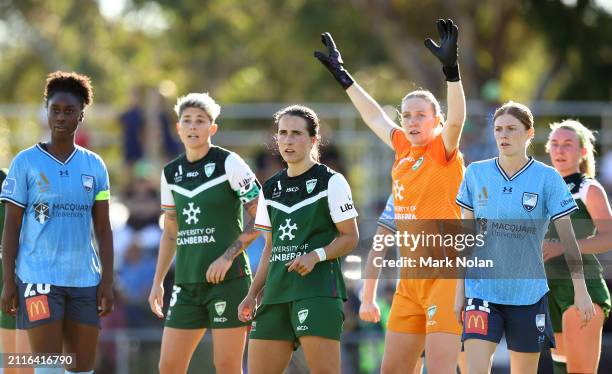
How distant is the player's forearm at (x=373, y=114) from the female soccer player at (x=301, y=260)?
77 cm

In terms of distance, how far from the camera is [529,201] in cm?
693

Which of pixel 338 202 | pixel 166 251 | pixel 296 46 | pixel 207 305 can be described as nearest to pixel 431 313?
pixel 338 202

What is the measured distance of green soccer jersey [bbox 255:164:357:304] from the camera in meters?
7.10

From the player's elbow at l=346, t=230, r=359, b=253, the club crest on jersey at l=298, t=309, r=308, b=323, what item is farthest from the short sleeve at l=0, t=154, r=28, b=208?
the player's elbow at l=346, t=230, r=359, b=253

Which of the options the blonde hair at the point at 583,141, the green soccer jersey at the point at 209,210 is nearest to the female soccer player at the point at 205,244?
the green soccer jersey at the point at 209,210

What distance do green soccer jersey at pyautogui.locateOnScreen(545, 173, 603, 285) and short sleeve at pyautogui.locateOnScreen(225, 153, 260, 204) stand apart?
2092 mm

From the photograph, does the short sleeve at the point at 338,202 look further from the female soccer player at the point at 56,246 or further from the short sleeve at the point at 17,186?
the short sleeve at the point at 17,186

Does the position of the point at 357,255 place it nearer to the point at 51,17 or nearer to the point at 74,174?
the point at 74,174

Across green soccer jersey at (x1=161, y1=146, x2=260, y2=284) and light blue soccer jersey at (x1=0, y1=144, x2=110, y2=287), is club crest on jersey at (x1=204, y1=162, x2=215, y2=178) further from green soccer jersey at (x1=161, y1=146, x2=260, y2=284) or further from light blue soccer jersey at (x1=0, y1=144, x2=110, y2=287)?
light blue soccer jersey at (x1=0, y1=144, x2=110, y2=287)

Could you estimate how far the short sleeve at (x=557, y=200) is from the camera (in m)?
6.90

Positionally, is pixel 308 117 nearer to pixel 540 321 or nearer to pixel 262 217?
pixel 262 217

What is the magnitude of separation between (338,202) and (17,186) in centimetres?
203

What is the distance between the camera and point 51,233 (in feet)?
23.8

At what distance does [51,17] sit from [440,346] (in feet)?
84.6
